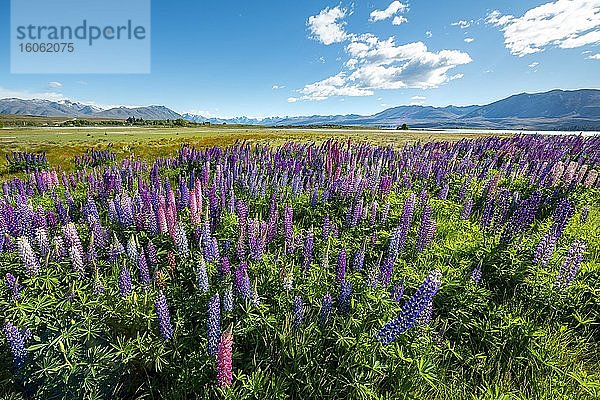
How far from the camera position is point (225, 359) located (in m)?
2.46

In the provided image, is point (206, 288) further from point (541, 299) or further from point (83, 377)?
point (541, 299)

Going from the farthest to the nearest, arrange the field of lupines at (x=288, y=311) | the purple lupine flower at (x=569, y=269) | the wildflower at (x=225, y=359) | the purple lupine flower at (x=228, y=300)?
the purple lupine flower at (x=569, y=269), the purple lupine flower at (x=228, y=300), the field of lupines at (x=288, y=311), the wildflower at (x=225, y=359)

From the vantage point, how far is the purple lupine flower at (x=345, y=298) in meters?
3.45

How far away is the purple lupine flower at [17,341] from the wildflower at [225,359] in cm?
191

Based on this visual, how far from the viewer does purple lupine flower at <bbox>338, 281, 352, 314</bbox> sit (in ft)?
11.3

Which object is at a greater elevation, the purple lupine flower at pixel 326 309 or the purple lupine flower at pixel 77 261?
the purple lupine flower at pixel 77 261

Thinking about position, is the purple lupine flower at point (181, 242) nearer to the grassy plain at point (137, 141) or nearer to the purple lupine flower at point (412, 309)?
the purple lupine flower at point (412, 309)

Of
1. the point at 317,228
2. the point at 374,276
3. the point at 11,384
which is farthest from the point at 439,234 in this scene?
the point at 11,384

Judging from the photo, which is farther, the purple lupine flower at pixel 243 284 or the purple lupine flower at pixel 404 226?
the purple lupine flower at pixel 404 226

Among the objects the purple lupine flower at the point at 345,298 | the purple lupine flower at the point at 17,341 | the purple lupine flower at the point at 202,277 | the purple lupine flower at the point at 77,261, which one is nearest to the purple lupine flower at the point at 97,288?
the purple lupine flower at the point at 77,261

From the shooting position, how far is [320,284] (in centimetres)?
386

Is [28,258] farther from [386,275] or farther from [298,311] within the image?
[386,275]

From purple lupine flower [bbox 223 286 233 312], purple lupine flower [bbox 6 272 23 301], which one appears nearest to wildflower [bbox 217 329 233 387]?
purple lupine flower [bbox 223 286 233 312]

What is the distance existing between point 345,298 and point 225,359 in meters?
1.52
